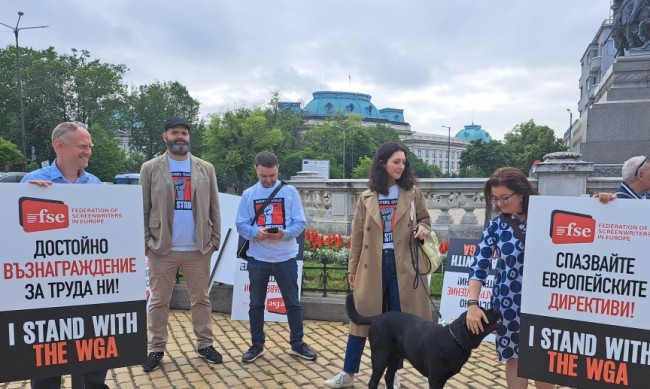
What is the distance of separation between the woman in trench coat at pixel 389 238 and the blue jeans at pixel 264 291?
3.48ft

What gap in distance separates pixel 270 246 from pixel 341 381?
59.9 inches

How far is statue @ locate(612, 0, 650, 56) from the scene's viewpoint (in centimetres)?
1204

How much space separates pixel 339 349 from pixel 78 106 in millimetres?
54120

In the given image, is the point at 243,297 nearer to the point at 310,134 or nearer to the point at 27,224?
the point at 27,224

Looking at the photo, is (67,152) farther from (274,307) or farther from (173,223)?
(274,307)

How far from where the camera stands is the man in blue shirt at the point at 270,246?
17.0 ft

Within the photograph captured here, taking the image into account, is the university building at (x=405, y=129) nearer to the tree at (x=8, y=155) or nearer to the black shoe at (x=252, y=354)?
the tree at (x=8, y=155)

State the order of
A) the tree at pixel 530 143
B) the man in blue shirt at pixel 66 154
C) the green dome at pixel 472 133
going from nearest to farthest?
the man in blue shirt at pixel 66 154 → the tree at pixel 530 143 → the green dome at pixel 472 133

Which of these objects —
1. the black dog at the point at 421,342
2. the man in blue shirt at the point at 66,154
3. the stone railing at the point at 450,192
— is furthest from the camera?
the stone railing at the point at 450,192

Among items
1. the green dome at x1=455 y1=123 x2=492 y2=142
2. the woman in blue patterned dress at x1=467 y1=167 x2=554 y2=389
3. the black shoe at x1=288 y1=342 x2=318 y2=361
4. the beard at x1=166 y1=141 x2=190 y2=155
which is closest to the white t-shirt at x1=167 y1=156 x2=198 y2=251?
the beard at x1=166 y1=141 x2=190 y2=155

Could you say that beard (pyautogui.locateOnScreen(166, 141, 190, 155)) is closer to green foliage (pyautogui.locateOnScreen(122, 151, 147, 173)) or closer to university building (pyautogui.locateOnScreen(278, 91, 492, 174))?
green foliage (pyautogui.locateOnScreen(122, 151, 147, 173))

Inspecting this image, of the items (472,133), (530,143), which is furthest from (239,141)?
(472,133)

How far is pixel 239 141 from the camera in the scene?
190ft

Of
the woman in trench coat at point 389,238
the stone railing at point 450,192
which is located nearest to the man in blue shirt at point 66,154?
the woman in trench coat at point 389,238
